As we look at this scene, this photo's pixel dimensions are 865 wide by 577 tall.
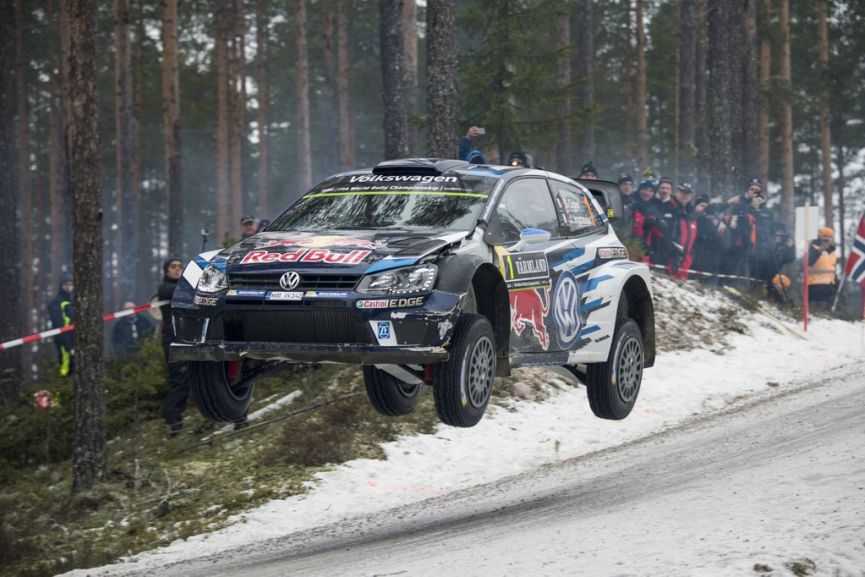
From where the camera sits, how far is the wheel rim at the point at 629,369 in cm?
1016

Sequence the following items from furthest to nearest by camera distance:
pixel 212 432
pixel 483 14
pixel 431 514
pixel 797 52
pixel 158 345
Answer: pixel 797 52 → pixel 483 14 → pixel 158 345 → pixel 212 432 → pixel 431 514

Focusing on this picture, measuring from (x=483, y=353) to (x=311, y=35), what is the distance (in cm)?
4318

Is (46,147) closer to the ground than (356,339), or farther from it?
farther from it

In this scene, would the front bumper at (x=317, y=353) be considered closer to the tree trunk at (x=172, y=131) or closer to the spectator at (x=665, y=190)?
the spectator at (x=665, y=190)

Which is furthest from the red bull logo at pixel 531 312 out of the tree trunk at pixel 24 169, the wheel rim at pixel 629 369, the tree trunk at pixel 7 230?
the tree trunk at pixel 24 169

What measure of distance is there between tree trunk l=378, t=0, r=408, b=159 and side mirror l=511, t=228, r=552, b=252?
363 inches

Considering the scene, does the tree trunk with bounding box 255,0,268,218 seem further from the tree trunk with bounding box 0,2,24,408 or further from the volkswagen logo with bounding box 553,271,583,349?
the volkswagen logo with bounding box 553,271,583,349

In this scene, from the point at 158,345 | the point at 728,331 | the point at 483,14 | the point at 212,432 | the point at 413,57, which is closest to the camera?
the point at 212,432

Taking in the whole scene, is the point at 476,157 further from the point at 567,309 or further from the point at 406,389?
the point at 406,389

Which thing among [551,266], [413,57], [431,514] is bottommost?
[431,514]

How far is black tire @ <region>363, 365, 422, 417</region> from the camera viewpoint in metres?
8.58

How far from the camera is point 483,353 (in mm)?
8117

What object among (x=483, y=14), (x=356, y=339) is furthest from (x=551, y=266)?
(x=483, y=14)

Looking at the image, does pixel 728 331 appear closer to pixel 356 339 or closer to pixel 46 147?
pixel 356 339
